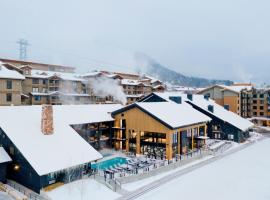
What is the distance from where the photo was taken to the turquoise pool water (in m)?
35.2

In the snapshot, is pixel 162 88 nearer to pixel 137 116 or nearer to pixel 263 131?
pixel 263 131

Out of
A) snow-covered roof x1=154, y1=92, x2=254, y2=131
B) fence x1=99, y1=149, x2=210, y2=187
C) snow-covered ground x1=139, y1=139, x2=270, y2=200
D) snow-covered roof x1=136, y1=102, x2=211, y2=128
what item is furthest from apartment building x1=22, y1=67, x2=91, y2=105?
snow-covered ground x1=139, y1=139, x2=270, y2=200

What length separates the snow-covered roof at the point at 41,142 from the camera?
2583cm

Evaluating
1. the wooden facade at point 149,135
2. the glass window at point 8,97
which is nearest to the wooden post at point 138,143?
the wooden facade at point 149,135

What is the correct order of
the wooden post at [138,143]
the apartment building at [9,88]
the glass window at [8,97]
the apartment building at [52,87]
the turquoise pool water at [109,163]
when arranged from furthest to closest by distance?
the apartment building at [52,87]
the glass window at [8,97]
the apartment building at [9,88]
the wooden post at [138,143]
the turquoise pool water at [109,163]

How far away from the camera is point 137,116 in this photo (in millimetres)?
43469

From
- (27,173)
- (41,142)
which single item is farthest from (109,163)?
(27,173)

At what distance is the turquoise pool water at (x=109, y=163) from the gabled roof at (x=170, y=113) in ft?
26.5

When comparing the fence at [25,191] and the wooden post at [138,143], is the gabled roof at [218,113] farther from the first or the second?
the fence at [25,191]

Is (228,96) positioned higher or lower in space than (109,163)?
higher

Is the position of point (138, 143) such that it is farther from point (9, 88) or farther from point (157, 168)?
point (9, 88)

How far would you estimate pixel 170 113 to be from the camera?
45.5 metres

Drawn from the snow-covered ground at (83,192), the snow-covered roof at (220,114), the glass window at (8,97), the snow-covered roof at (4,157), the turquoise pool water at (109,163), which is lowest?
the snow-covered ground at (83,192)

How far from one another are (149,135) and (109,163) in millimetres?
8432
